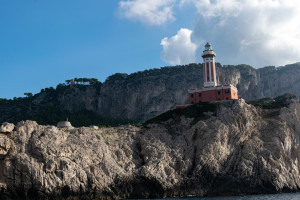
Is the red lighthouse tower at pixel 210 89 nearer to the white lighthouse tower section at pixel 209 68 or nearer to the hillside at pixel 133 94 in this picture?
the white lighthouse tower section at pixel 209 68

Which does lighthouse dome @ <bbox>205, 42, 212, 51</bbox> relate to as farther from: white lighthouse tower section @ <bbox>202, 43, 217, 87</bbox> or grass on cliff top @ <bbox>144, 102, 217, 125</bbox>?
grass on cliff top @ <bbox>144, 102, 217, 125</bbox>

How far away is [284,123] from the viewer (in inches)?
2432

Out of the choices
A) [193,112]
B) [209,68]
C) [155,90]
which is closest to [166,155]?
[193,112]

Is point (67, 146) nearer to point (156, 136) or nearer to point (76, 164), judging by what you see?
point (76, 164)

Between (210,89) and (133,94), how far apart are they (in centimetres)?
5254

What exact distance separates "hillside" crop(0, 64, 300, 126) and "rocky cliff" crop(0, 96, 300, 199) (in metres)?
52.3

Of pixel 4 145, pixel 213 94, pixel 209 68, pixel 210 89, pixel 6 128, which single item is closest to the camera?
pixel 4 145

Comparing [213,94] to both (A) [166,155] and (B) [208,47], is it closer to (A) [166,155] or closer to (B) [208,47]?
(B) [208,47]

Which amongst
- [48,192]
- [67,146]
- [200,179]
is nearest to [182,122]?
[200,179]

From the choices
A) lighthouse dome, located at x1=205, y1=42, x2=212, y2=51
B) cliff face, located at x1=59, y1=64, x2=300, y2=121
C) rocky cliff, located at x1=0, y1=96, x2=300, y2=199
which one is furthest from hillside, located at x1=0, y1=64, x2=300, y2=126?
rocky cliff, located at x1=0, y1=96, x2=300, y2=199

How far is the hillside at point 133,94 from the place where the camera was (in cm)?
11731

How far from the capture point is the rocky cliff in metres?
47.7

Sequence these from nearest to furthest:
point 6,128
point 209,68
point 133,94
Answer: point 6,128 < point 209,68 < point 133,94

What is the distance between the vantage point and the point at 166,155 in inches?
2218
